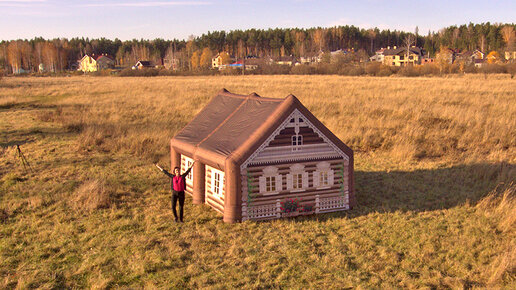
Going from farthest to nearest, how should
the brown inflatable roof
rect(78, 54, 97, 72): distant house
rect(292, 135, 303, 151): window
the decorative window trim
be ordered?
rect(78, 54, 97, 72): distant house, rect(292, 135, 303, 151): window, the brown inflatable roof, the decorative window trim

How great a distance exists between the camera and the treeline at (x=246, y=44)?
124 metres

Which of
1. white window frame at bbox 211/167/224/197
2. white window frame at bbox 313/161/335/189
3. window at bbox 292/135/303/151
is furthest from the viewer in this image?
Answer: white window frame at bbox 313/161/335/189

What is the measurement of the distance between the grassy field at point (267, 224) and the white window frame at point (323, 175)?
782 mm

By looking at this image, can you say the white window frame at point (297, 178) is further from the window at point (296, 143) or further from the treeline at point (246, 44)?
the treeline at point (246, 44)

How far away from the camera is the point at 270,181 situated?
32.4 ft

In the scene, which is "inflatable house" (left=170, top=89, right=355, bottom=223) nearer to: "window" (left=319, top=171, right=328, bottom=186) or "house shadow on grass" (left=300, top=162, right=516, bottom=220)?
"window" (left=319, top=171, right=328, bottom=186)

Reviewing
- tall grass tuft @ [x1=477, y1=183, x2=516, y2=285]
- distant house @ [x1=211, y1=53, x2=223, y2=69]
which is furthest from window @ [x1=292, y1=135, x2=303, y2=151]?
distant house @ [x1=211, y1=53, x2=223, y2=69]

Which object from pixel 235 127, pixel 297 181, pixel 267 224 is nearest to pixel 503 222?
pixel 297 181

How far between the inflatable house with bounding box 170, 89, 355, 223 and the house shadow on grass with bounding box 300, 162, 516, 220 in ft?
2.24

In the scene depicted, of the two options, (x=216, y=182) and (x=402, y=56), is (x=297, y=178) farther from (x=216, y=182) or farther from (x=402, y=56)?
(x=402, y=56)

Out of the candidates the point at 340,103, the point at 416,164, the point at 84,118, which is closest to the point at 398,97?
the point at 340,103

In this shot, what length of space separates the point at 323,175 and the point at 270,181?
1.33 m

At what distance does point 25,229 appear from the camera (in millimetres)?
9703

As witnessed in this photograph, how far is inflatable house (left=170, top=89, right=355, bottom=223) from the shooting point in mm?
9641
